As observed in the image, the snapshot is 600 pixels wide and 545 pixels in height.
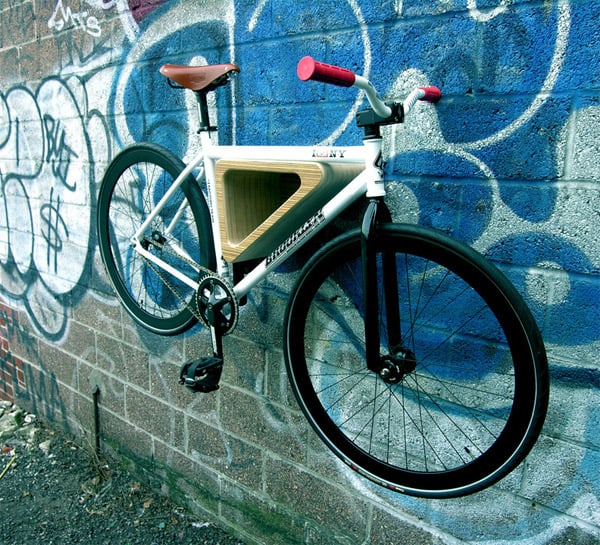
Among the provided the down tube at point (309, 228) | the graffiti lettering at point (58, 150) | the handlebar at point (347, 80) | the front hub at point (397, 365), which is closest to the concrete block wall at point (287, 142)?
the graffiti lettering at point (58, 150)

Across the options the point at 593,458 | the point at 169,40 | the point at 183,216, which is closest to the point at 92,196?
the point at 183,216

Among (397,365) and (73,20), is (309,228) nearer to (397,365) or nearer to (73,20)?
(397,365)

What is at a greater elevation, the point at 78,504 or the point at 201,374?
the point at 201,374

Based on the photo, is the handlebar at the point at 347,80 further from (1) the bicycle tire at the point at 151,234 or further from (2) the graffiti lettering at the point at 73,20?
(2) the graffiti lettering at the point at 73,20

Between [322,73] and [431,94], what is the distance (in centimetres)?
39

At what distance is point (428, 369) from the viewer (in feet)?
5.64

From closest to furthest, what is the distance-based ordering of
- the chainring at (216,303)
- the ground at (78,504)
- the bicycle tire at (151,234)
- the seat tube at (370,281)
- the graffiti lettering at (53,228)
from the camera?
the seat tube at (370,281)
the chainring at (216,303)
the bicycle tire at (151,234)
the ground at (78,504)
the graffiti lettering at (53,228)

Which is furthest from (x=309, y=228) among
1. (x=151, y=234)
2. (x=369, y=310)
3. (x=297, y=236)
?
(x=151, y=234)

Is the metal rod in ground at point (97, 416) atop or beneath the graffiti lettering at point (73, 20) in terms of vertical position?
beneath

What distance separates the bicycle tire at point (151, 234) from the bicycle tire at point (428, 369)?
51 cm

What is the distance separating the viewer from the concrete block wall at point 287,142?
138 cm

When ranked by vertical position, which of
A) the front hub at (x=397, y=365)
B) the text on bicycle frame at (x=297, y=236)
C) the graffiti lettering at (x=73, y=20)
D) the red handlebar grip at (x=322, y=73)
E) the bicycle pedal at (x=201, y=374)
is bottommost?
the bicycle pedal at (x=201, y=374)

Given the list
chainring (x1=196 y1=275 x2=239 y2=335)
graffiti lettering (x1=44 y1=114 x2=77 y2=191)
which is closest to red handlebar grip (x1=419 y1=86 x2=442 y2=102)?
chainring (x1=196 y1=275 x2=239 y2=335)

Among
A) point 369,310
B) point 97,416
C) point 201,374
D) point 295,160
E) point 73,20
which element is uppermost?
point 73,20
